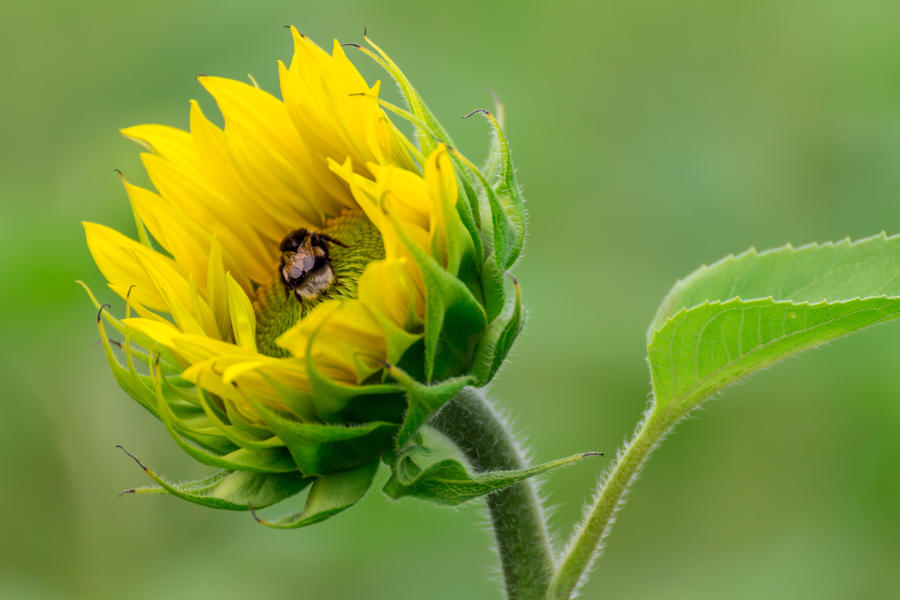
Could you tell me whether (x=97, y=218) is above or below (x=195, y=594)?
above

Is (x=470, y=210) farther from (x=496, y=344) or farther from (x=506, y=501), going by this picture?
(x=506, y=501)

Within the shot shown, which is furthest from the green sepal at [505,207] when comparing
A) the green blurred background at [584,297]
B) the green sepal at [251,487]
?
the green blurred background at [584,297]

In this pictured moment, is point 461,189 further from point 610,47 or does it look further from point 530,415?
point 610,47

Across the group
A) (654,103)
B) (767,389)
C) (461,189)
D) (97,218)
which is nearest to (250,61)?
(97,218)

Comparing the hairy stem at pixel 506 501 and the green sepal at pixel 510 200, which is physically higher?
the green sepal at pixel 510 200

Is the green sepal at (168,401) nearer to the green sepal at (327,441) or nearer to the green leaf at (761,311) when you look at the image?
the green sepal at (327,441)

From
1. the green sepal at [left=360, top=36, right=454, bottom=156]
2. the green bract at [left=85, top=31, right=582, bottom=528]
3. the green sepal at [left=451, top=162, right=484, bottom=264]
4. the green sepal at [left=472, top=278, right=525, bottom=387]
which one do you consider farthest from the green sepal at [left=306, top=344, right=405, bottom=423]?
the green sepal at [left=360, top=36, right=454, bottom=156]

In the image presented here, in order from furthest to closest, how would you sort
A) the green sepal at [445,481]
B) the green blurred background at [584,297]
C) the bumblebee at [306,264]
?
the green blurred background at [584,297] → the bumblebee at [306,264] → the green sepal at [445,481]
